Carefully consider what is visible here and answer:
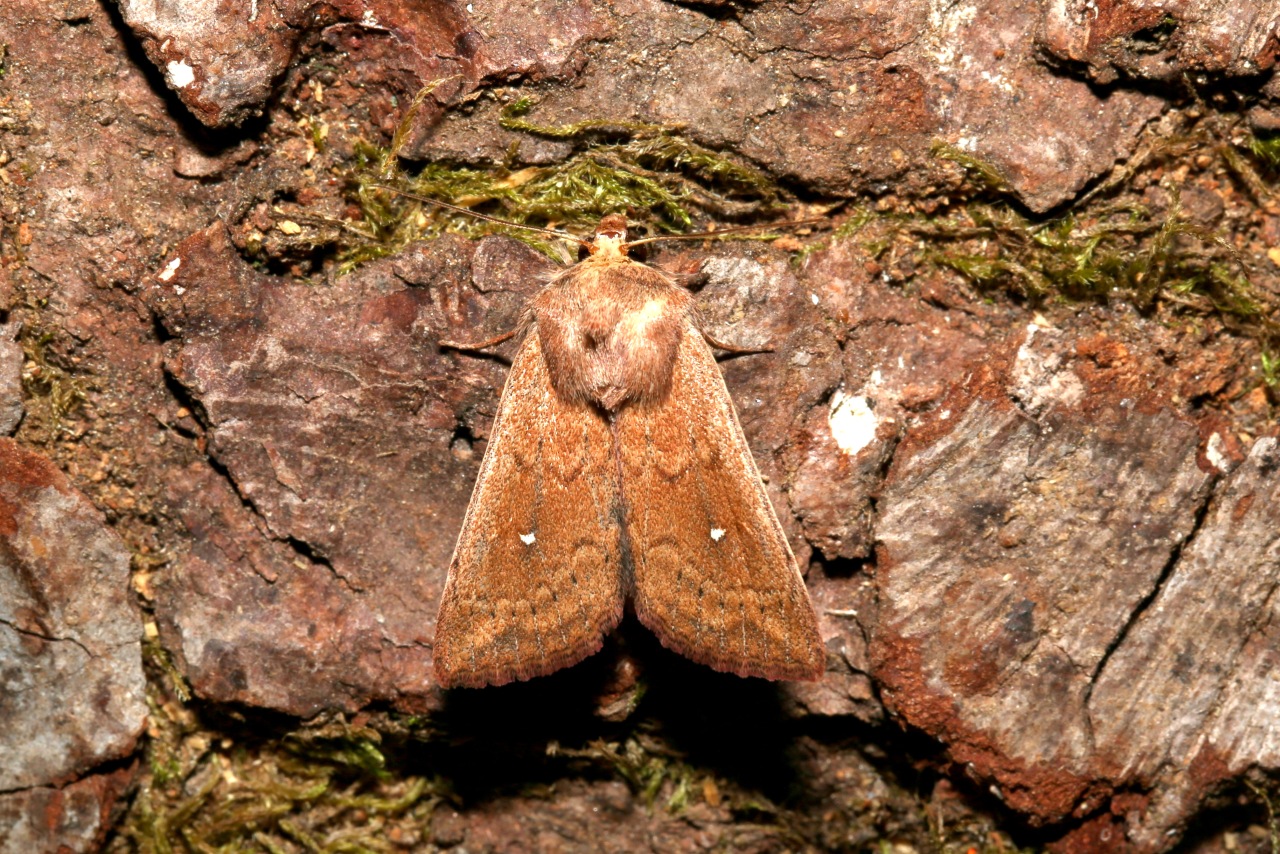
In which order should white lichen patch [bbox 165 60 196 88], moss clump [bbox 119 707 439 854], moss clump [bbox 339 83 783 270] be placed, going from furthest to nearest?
1. moss clump [bbox 119 707 439 854]
2. moss clump [bbox 339 83 783 270]
3. white lichen patch [bbox 165 60 196 88]

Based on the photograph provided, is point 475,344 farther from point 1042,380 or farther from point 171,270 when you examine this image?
point 1042,380

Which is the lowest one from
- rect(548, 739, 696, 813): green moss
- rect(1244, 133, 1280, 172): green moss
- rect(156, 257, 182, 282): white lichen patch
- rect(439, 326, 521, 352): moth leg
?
rect(548, 739, 696, 813): green moss

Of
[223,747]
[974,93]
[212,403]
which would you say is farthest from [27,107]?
[974,93]

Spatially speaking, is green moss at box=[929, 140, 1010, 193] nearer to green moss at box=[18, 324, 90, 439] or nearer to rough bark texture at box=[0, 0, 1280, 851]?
rough bark texture at box=[0, 0, 1280, 851]

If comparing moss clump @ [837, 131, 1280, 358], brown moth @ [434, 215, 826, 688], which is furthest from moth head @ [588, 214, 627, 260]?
moss clump @ [837, 131, 1280, 358]

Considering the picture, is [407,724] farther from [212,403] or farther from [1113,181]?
[1113,181]

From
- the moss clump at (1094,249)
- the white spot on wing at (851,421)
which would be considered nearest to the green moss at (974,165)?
the moss clump at (1094,249)
